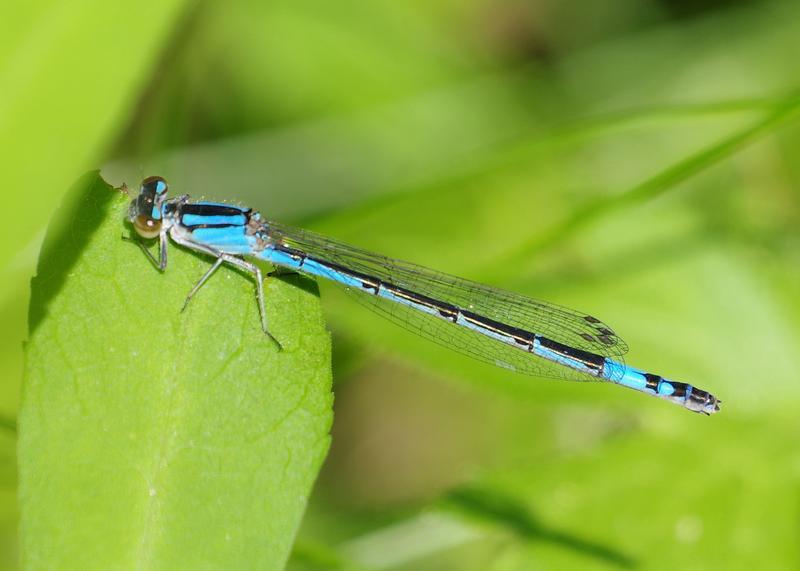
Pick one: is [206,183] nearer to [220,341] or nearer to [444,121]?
[444,121]

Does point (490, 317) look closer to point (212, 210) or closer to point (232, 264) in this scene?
point (212, 210)

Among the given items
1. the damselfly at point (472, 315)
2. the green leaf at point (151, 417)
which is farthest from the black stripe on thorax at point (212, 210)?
the green leaf at point (151, 417)

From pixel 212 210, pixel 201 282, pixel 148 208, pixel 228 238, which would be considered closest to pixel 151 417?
pixel 201 282

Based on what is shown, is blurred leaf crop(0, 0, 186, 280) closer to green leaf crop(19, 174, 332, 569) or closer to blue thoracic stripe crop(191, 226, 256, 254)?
green leaf crop(19, 174, 332, 569)

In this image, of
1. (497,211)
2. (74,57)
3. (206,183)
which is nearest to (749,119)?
(497,211)

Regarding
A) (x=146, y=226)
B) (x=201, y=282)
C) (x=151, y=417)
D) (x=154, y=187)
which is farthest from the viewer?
(x=154, y=187)

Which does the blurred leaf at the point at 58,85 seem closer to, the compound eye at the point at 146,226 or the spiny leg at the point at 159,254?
the spiny leg at the point at 159,254
